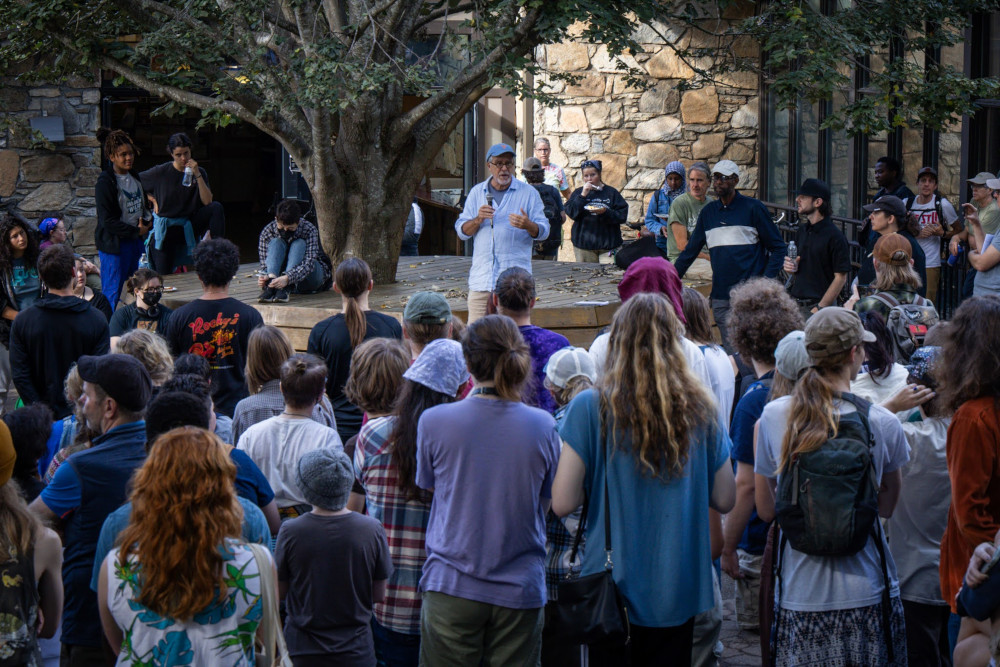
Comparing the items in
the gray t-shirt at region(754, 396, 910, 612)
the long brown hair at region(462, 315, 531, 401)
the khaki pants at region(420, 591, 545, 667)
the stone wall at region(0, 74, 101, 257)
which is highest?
the stone wall at region(0, 74, 101, 257)

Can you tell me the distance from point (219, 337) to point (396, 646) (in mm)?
2540

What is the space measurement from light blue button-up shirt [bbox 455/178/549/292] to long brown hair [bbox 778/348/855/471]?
4.51m

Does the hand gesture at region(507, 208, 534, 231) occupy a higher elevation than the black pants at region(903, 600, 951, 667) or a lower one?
higher

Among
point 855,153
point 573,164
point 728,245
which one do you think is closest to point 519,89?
point 728,245

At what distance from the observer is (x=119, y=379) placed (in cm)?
395

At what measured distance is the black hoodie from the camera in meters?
6.40

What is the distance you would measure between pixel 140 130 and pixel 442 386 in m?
16.0

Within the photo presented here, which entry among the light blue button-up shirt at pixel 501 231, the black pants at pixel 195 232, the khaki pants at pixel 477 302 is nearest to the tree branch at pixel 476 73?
the light blue button-up shirt at pixel 501 231

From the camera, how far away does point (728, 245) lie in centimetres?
870

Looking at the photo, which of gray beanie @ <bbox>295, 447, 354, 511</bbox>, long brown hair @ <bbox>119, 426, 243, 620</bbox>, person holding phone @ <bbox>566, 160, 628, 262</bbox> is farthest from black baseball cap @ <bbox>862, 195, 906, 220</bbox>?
long brown hair @ <bbox>119, 426, 243, 620</bbox>

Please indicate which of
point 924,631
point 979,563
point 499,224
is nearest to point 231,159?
point 499,224

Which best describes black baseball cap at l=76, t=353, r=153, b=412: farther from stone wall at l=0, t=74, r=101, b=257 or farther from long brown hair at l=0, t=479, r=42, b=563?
stone wall at l=0, t=74, r=101, b=257

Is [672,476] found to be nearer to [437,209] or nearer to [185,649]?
[185,649]

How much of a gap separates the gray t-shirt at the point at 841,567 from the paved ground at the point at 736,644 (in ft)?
4.43
